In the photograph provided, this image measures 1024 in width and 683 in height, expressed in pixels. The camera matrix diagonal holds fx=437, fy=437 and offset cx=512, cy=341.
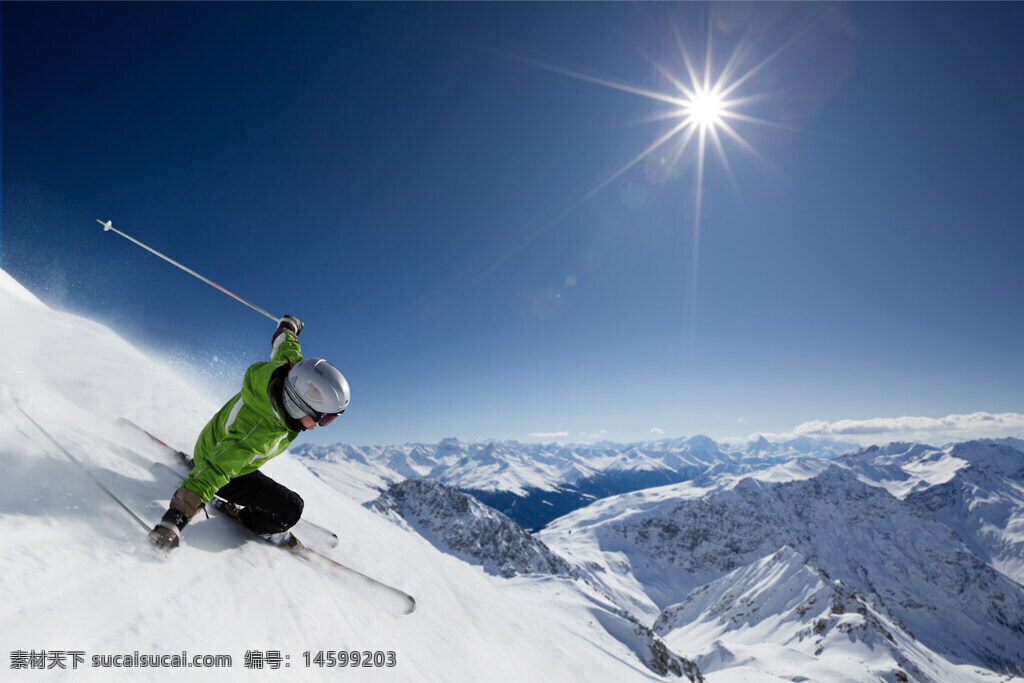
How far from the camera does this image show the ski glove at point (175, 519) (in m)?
3.72

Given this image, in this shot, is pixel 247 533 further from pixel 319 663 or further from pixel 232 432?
pixel 319 663

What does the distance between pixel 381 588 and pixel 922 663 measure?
552ft

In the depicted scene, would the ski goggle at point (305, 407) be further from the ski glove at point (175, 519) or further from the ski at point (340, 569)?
the ski at point (340, 569)

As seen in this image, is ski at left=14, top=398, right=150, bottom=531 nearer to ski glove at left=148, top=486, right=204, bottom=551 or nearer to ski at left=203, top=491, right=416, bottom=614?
ski glove at left=148, top=486, right=204, bottom=551

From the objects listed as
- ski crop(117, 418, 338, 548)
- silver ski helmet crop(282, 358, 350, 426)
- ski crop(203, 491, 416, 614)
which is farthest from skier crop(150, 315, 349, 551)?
ski crop(117, 418, 338, 548)

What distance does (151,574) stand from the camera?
3379 millimetres

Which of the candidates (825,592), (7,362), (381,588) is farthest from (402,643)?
(825,592)

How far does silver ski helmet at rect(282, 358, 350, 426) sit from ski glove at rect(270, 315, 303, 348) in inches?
66.8

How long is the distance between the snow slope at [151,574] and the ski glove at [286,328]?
6.53 ft

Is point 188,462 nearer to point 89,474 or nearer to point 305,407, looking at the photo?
point 89,474

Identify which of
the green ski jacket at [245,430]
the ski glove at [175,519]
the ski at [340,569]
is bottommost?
the ski at [340,569]

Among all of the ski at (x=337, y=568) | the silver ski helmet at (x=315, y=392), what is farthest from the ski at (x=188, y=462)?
the silver ski helmet at (x=315, y=392)

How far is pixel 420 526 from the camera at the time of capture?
19912cm

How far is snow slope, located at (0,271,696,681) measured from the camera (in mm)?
2805
